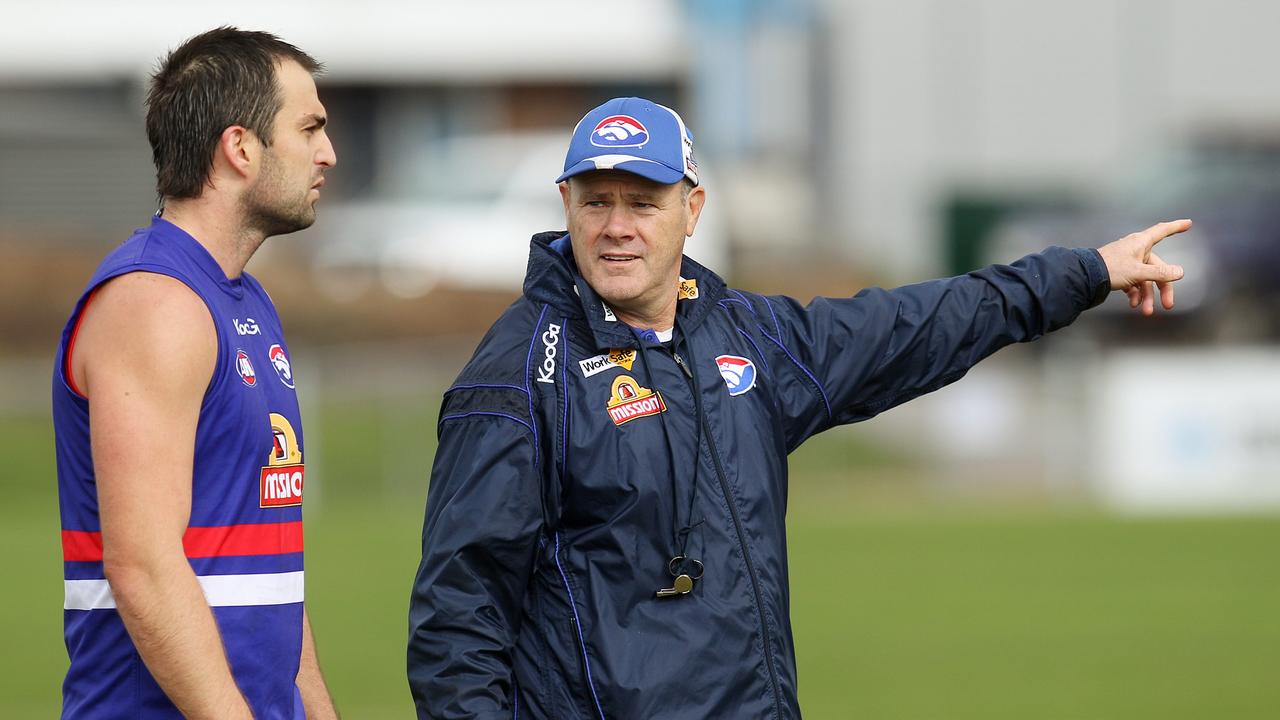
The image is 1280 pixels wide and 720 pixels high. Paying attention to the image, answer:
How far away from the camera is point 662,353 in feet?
11.3

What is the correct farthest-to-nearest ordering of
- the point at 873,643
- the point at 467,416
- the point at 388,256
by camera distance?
the point at 388,256, the point at 873,643, the point at 467,416

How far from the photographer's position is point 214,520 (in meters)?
3.15

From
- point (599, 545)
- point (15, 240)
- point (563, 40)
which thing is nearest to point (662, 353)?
point (599, 545)

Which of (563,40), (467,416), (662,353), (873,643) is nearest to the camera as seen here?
(467,416)

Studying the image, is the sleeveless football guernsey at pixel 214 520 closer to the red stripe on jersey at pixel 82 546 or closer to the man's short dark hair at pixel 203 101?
the red stripe on jersey at pixel 82 546

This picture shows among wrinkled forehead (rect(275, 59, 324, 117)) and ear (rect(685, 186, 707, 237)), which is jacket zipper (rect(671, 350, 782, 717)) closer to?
ear (rect(685, 186, 707, 237))

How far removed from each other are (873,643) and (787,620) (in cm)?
732

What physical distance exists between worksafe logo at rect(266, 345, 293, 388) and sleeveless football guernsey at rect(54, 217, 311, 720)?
0.18 feet

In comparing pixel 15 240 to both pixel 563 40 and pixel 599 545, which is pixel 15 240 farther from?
pixel 599 545

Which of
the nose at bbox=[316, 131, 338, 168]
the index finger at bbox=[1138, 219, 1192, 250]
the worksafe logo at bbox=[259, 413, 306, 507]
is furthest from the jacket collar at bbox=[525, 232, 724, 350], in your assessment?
the index finger at bbox=[1138, 219, 1192, 250]

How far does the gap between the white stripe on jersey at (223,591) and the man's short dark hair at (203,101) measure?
0.74 meters

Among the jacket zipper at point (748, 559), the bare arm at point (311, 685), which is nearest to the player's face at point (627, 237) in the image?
the jacket zipper at point (748, 559)

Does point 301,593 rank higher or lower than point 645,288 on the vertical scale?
lower

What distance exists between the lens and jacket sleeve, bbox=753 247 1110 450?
3662mm
